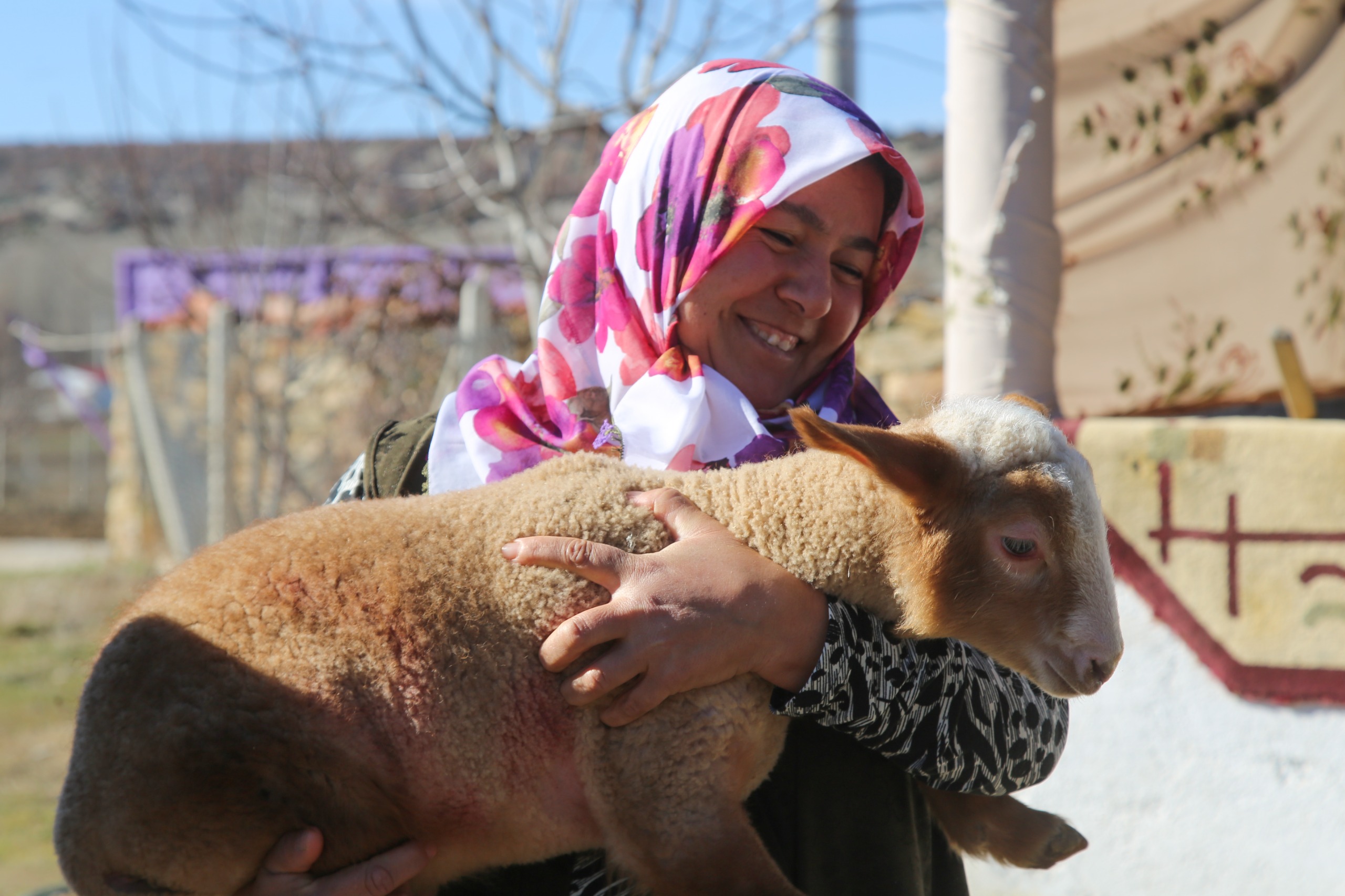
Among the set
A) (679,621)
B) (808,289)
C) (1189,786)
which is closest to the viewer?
(679,621)

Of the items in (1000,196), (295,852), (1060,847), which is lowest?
(1060,847)

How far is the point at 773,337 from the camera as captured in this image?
2.32m

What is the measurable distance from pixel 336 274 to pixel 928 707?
9145mm

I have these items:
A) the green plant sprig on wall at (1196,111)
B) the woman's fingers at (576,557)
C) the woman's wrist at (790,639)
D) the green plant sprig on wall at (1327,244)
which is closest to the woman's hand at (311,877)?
the woman's fingers at (576,557)

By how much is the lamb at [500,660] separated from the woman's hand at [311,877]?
0.09ft

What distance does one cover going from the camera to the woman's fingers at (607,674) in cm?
171

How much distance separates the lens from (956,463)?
190 cm

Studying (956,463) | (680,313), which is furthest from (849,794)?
(680,313)

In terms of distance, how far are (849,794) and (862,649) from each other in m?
0.32

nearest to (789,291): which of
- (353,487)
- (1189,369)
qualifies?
(353,487)

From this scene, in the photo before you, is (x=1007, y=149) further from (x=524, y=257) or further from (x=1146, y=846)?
(x=524, y=257)

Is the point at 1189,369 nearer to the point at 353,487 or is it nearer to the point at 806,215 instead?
the point at 806,215

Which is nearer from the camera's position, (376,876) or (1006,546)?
(376,876)

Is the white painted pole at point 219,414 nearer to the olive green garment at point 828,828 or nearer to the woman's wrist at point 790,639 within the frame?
the olive green garment at point 828,828
